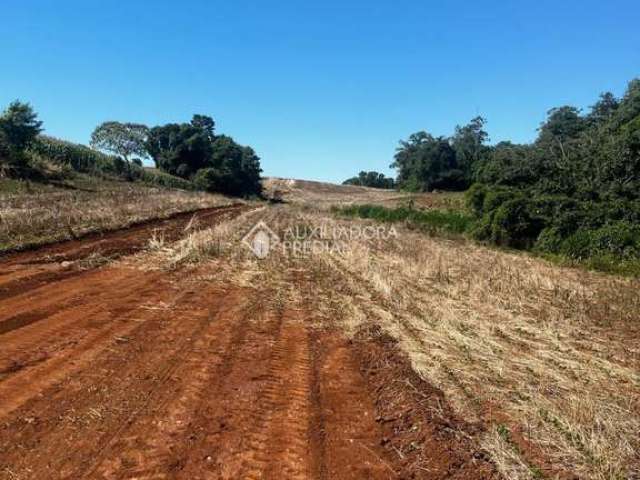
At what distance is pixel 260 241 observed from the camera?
15.9 m

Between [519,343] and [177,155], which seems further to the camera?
[177,155]

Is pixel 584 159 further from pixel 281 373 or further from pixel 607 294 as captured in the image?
pixel 281 373

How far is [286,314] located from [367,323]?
138cm

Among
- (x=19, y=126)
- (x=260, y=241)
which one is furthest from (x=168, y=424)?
(x=19, y=126)

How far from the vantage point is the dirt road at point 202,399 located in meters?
3.40

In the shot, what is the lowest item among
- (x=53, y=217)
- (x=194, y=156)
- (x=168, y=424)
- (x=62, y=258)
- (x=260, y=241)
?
(x=168, y=424)

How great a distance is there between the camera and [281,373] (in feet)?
16.8

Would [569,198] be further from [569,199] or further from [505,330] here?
[505,330]

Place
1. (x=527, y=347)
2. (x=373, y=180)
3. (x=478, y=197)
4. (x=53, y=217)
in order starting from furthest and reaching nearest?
(x=373, y=180), (x=478, y=197), (x=53, y=217), (x=527, y=347)

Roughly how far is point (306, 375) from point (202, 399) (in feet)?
4.08

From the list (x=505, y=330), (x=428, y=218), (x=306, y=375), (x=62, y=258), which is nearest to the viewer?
(x=306, y=375)

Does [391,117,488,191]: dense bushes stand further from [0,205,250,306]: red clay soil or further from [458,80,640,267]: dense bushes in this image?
[0,205,250,306]: red clay soil

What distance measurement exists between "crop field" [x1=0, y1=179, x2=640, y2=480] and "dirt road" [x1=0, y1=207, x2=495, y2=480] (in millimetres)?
20

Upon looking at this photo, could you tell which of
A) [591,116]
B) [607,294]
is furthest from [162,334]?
[591,116]
